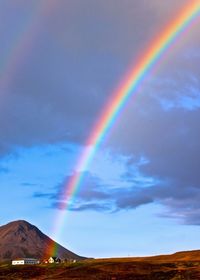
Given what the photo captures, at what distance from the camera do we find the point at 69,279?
15062cm

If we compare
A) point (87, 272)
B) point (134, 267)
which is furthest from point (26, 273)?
point (134, 267)

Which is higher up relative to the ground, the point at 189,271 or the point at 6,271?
the point at 6,271

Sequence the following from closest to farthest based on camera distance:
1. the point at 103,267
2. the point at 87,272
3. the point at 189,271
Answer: the point at 189,271
the point at 87,272
the point at 103,267

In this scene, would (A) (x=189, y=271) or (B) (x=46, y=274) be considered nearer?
(A) (x=189, y=271)

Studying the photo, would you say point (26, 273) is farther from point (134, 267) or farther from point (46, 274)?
point (134, 267)

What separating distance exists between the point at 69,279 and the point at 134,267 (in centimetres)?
4346

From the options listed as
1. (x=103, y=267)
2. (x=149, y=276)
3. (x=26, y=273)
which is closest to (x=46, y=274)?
(x=26, y=273)

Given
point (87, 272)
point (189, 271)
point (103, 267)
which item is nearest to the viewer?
point (189, 271)

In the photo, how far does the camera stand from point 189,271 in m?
162

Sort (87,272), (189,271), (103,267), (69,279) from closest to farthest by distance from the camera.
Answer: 1. (69,279)
2. (189,271)
3. (87,272)
4. (103,267)

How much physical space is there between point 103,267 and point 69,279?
45.8 meters

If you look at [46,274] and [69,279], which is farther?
[46,274]

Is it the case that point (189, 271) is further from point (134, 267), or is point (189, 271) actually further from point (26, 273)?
point (26, 273)

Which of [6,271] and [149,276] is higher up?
[6,271]
